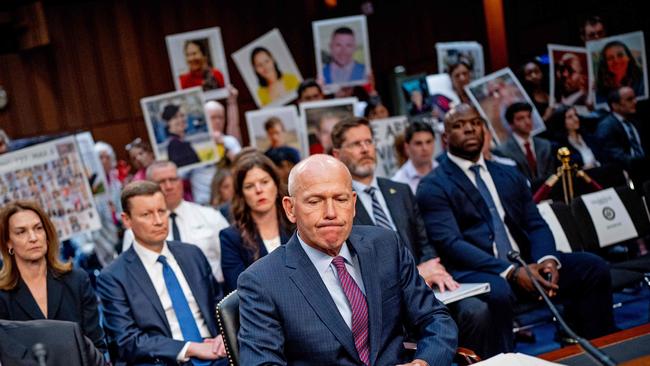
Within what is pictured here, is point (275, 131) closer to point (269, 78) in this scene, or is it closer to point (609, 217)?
point (269, 78)

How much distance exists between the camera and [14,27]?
811cm

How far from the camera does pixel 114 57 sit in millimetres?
8930

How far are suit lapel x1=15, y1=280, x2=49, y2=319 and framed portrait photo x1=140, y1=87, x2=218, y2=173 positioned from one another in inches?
94.1

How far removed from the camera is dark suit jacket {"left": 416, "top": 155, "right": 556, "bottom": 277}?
14.5 feet

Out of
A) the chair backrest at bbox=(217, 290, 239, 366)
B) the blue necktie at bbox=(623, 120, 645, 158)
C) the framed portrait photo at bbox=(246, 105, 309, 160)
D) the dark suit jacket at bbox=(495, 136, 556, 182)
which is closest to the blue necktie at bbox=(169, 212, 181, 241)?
the framed portrait photo at bbox=(246, 105, 309, 160)

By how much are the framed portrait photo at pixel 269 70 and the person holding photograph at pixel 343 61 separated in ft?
1.03

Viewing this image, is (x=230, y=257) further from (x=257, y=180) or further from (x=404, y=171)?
(x=404, y=171)

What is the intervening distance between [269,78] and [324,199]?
5.24 metres

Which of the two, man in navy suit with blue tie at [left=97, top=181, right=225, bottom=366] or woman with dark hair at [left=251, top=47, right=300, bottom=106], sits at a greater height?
woman with dark hair at [left=251, top=47, right=300, bottom=106]

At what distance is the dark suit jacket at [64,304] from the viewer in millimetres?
3828

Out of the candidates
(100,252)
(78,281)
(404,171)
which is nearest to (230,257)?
(78,281)

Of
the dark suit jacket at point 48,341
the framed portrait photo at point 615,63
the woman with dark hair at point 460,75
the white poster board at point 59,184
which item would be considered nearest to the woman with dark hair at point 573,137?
the framed portrait photo at point 615,63

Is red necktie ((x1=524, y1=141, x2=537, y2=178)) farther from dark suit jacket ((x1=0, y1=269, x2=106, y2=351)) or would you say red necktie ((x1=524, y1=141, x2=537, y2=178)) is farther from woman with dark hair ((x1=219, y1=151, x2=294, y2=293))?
dark suit jacket ((x1=0, y1=269, x2=106, y2=351))

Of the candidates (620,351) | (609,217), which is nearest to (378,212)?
(609,217)
